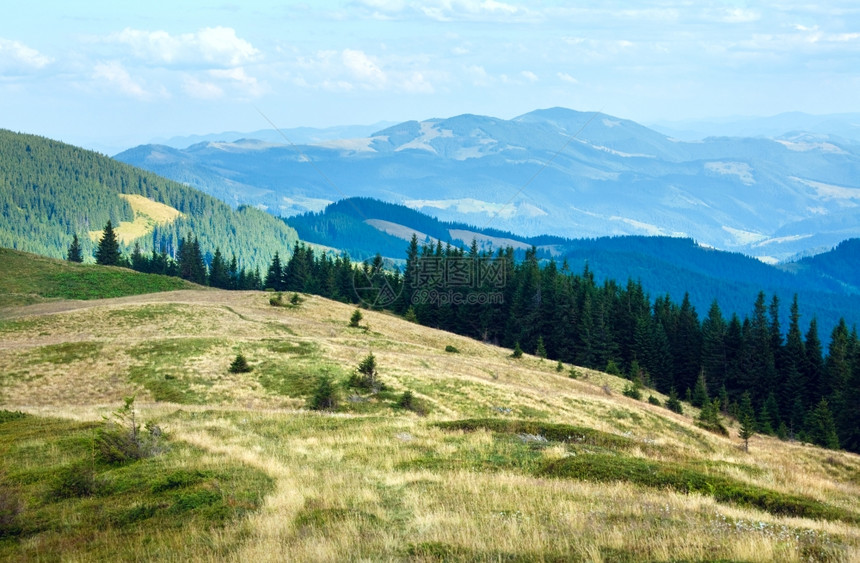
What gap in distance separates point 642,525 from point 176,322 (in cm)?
5568

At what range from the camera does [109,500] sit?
44.1ft

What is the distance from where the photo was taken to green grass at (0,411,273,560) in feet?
35.3

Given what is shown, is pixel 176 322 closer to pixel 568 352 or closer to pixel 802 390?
pixel 568 352

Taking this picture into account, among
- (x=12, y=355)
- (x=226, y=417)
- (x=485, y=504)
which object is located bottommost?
(x=12, y=355)

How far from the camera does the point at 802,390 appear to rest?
93.8m

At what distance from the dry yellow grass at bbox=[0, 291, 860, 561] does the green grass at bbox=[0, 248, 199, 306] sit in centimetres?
2681

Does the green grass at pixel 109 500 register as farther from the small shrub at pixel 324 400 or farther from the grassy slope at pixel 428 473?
the small shrub at pixel 324 400

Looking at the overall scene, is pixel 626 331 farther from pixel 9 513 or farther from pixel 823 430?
pixel 9 513

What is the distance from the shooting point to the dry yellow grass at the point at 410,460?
10.2 metres

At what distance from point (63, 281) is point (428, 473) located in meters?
86.0

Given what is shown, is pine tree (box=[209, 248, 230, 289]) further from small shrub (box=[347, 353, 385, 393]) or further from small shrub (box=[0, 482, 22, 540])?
small shrub (box=[0, 482, 22, 540])

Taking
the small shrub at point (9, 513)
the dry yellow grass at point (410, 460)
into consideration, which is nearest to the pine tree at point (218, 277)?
the dry yellow grass at point (410, 460)

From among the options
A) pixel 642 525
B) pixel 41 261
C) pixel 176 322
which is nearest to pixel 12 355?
pixel 176 322

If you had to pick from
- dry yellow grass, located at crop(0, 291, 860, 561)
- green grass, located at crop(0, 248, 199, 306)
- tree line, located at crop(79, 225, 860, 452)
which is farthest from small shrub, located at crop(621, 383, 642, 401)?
green grass, located at crop(0, 248, 199, 306)
